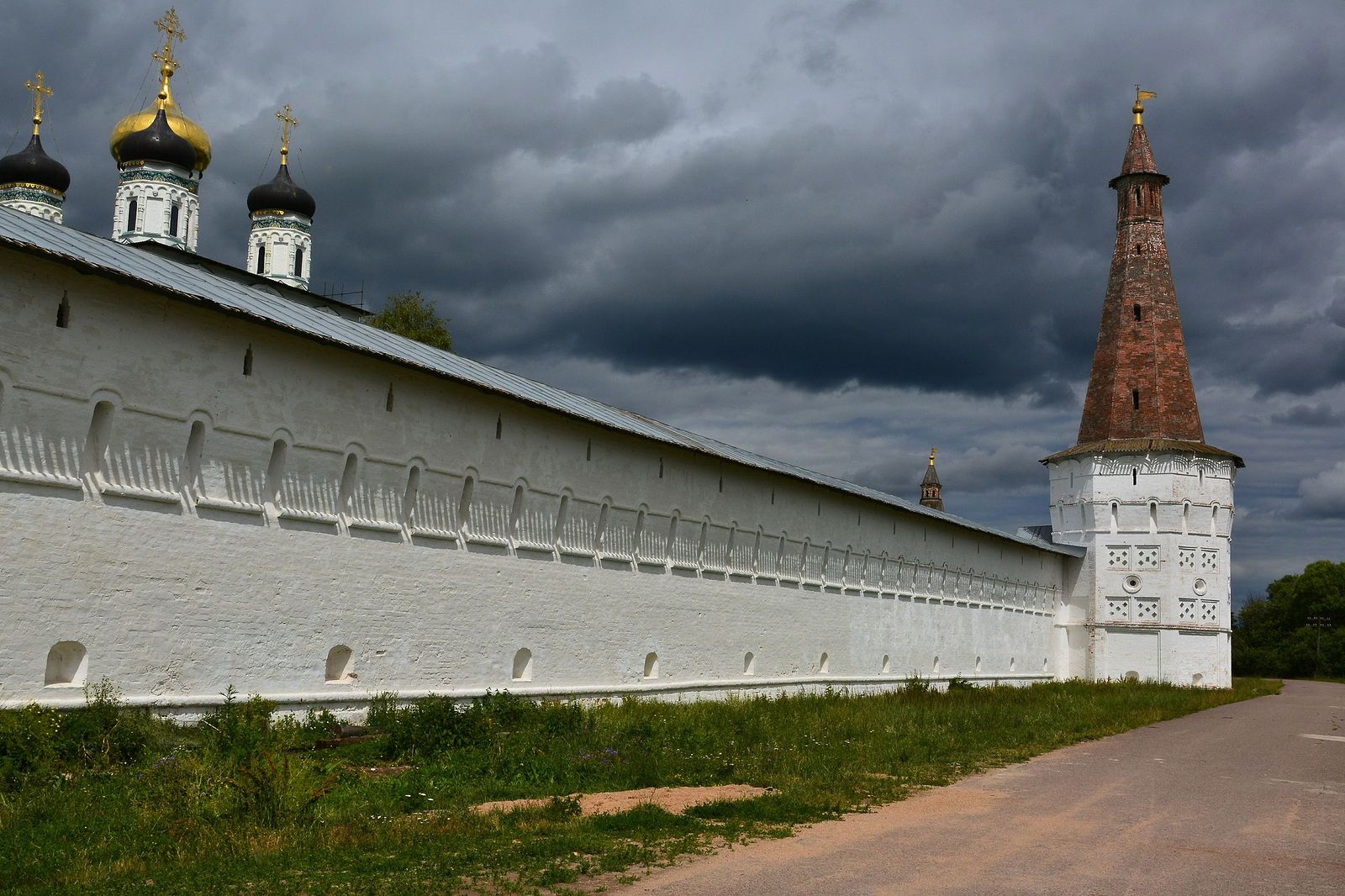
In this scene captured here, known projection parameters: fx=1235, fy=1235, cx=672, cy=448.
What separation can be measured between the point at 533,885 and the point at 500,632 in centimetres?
836

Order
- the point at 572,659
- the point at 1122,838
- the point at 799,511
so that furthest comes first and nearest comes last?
the point at 799,511 → the point at 572,659 → the point at 1122,838

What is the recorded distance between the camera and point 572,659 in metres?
15.6

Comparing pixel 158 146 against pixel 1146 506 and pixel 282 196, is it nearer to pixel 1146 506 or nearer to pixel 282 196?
pixel 282 196

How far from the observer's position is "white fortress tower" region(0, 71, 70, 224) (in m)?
31.1

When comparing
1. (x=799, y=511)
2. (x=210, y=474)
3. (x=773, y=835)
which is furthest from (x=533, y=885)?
(x=799, y=511)

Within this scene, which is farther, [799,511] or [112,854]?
[799,511]

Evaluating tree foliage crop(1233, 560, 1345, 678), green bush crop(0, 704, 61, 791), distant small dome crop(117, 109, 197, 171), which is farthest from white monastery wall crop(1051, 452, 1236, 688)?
tree foliage crop(1233, 560, 1345, 678)

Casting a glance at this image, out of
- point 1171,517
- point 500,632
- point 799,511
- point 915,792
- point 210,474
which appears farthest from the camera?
point 1171,517

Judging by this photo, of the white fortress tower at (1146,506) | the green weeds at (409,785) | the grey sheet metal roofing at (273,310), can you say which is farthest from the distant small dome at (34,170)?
the white fortress tower at (1146,506)

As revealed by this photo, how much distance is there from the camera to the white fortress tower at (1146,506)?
3262 centimetres

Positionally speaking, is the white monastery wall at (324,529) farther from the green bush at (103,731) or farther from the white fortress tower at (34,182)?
the white fortress tower at (34,182)

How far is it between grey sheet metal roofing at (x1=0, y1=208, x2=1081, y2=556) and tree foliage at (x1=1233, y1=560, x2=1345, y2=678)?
55147 millimetres

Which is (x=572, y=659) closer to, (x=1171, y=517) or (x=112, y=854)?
(x=112, y=854)

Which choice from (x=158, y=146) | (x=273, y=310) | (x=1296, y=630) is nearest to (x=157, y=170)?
(x=158, y=146)
